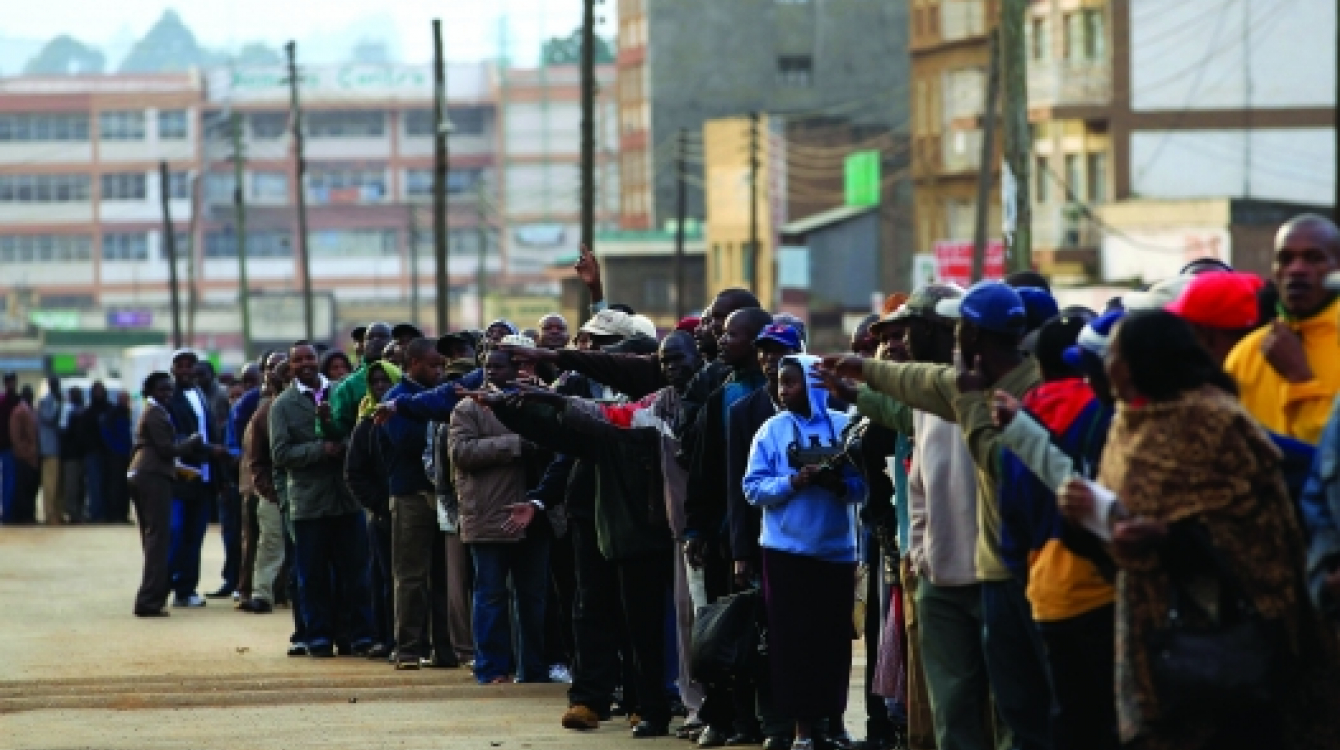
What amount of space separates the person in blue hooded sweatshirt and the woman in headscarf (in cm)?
425

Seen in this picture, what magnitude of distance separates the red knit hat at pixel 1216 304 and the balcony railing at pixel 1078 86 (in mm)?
57974

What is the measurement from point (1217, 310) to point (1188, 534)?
1.09 metres

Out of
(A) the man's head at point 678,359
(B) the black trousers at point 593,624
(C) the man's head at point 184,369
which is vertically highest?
(A) the man's head at point 678,359

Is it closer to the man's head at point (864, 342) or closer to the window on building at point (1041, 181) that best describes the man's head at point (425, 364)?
the man's head at point (864, 342)

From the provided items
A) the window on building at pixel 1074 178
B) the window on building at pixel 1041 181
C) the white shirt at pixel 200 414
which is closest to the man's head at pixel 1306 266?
the white shirt at pixel 200 414

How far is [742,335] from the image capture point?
12.7 metres

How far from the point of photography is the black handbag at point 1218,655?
7.75 meters

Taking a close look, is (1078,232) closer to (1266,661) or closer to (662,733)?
(662,733)

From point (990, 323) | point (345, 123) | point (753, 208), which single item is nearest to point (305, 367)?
point (990, 323)

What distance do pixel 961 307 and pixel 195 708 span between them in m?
7.12

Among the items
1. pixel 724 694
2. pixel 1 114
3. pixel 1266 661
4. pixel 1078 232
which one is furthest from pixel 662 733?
pixel 1 114

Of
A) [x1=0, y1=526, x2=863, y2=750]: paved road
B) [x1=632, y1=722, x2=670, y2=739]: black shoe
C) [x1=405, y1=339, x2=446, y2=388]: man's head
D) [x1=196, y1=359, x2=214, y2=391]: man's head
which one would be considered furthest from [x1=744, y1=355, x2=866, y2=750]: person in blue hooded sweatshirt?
[x1=196, y1=359, x2=214, y2=391]: man's head

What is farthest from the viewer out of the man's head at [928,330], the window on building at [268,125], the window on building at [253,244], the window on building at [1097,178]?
the window on building at [268,125]

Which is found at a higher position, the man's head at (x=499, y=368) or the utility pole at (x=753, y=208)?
the utility pole at (x=753, y=208)
